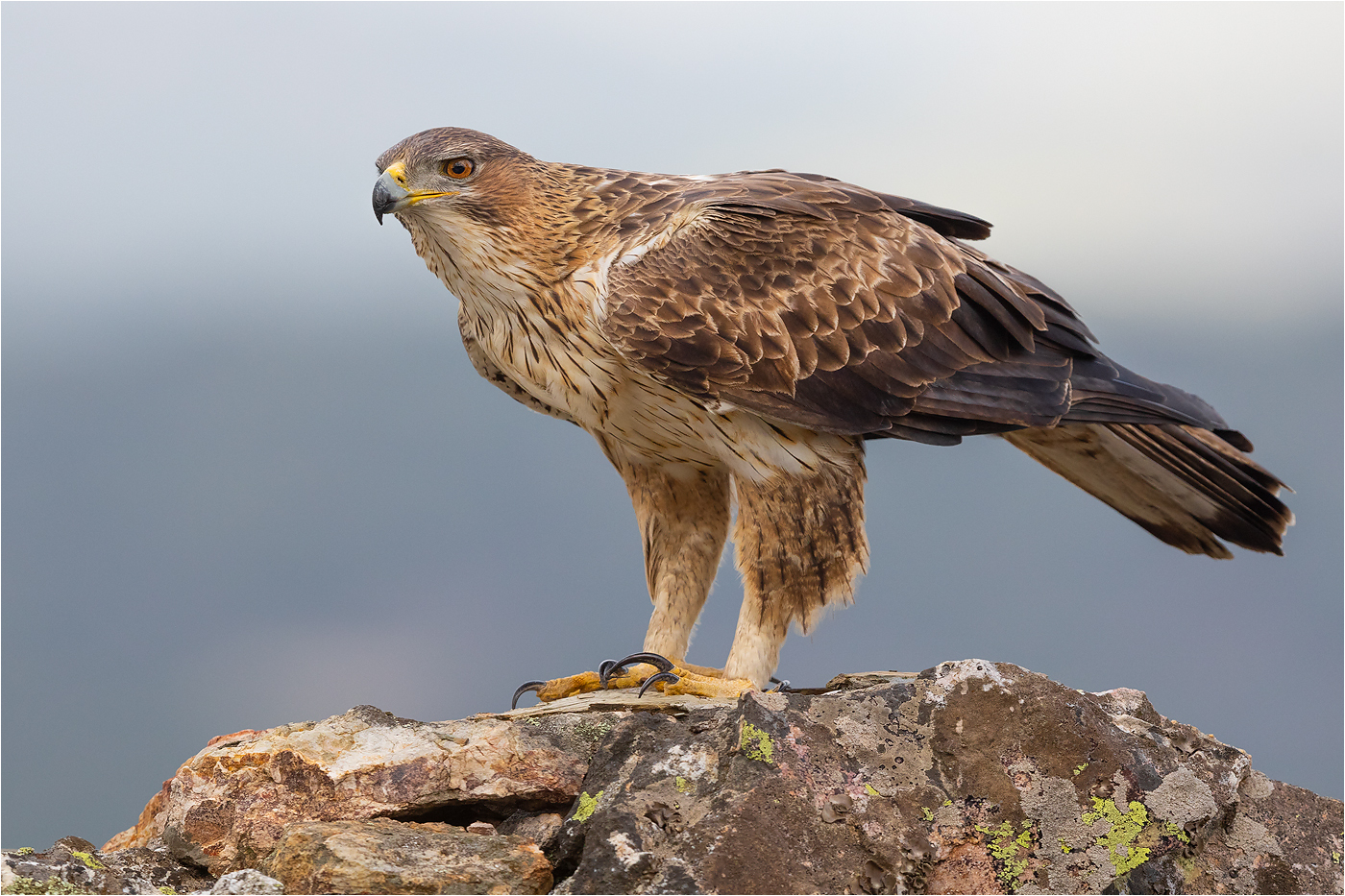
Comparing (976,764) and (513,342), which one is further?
(513,342)

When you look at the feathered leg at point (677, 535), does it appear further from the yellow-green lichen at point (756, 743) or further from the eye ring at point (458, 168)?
the yellow-green lichen at point (756, 743)

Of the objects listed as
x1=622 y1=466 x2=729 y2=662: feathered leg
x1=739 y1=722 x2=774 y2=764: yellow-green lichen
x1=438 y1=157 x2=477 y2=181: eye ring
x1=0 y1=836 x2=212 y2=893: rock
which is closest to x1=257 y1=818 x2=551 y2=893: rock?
x1=0 y1=836 x2=212 y2=893: rock

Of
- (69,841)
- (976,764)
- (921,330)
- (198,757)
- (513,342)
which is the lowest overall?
(69,841)

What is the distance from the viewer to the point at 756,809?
3260 millimetres

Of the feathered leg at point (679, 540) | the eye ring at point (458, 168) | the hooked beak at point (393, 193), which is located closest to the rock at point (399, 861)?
the feathered leg at point (679, 540)

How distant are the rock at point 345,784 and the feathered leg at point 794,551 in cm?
107

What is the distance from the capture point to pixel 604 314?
14.7ft

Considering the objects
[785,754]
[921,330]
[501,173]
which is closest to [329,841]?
[785,754]

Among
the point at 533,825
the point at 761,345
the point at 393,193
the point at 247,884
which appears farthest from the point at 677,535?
the point at 247,884

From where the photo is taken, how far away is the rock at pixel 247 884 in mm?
→ 3193

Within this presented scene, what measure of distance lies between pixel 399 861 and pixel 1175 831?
7.47 feet

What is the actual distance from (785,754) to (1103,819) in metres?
0.95

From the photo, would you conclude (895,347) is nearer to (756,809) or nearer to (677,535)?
(677,535)

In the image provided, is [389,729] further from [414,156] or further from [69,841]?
[414,156]
